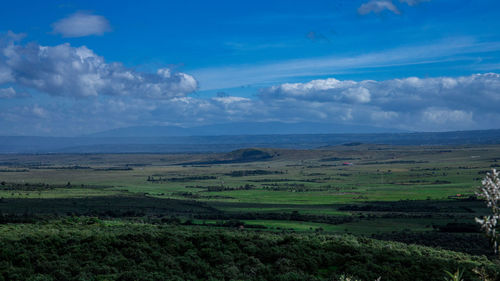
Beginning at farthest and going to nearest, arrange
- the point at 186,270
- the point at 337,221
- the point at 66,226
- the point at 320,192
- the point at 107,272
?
the point at 320,192 < the point at 337,221 < the point at 66,226 < the point at 186,270 < the point at 107,272

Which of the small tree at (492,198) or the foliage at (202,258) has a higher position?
the small tree at (492,198)

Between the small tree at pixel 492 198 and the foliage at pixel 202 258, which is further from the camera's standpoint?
the foliage at pixel 202 258

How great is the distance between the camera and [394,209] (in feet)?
287

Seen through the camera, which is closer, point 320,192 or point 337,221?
point 337,221

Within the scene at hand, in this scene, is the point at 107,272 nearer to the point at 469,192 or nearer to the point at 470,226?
the point at 470,226

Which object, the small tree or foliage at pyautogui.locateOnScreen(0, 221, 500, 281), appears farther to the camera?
foliage at pyautogui.locateOnScreen(0, 221, 500, 281)

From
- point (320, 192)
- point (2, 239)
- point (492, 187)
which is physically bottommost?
point (320, 192)

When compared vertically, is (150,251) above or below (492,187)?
below

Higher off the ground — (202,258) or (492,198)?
(492,198)

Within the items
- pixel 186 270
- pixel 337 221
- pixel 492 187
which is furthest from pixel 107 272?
pixel 337 221

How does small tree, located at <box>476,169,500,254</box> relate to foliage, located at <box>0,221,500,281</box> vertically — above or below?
above

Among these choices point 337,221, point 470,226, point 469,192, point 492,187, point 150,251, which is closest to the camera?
point 492,187

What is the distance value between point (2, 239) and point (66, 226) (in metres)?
9.10

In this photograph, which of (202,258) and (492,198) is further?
(202,258)
